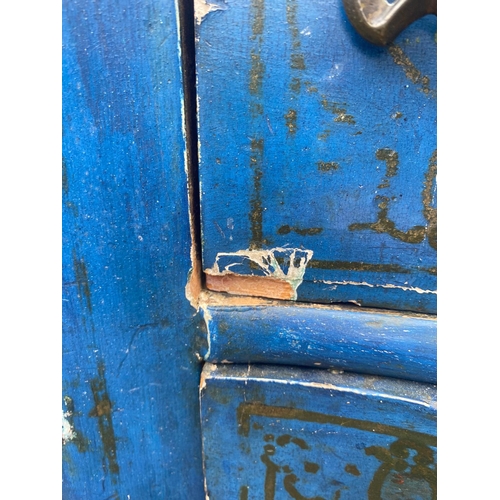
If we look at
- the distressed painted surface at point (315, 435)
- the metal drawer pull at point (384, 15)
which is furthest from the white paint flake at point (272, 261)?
the metal drawer pull at point (384, 15)

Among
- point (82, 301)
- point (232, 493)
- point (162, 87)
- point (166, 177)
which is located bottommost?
point (232, 493)

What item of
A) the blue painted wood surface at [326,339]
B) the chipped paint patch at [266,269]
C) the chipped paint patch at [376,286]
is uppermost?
the chipped paint patch at [266,269]

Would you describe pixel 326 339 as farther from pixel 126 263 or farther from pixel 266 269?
pixel 126 263

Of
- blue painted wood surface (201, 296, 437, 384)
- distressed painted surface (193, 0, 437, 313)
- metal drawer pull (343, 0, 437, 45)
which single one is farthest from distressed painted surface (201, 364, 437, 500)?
metal drawer pull (343, 0, 437, 45)

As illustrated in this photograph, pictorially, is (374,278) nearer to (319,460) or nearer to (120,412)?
(319,460)

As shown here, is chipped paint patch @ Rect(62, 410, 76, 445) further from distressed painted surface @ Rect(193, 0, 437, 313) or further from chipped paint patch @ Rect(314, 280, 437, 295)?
chipped paint patch @ Rect(314, 280, 437, 295)

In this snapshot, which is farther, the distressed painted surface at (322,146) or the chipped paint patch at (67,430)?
the chipped paint patch at (67,430)

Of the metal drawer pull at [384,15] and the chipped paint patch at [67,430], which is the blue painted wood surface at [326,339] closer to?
the chipped paint patch at [67,430]

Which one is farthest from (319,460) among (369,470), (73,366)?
(73,366)
